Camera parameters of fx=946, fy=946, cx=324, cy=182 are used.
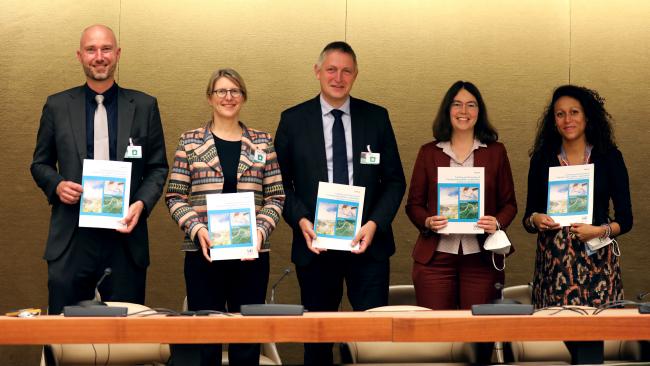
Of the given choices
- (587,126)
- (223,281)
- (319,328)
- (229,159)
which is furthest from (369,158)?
(319,328)

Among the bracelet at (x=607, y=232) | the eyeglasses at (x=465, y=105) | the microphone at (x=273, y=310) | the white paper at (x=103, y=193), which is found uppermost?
the eyeglasses at (x=465, y=105)

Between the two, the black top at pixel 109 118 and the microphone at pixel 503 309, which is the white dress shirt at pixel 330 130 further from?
the microphone at pixel 503 309

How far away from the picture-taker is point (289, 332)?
3.66 metres

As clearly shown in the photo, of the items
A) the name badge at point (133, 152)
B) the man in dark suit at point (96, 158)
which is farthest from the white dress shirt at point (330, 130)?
the name badge at point (133, 152)

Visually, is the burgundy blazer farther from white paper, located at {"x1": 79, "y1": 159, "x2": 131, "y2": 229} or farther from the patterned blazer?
white paper, located at {"x1": 79, "y1": 159, "x2": 131, "y2": 229}

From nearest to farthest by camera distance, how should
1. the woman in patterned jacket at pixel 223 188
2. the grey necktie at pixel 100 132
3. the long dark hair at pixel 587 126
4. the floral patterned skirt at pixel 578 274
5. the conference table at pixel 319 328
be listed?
the conference table at pixel 319 328
the woman in patterned jacket at pixel 223 188
the grey necktie at pixel 100 132
the floral patterned skirt at pixel 578 274
the long dark hair at pixel 587 126

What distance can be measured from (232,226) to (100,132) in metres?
0.97

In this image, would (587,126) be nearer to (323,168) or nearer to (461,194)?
(461,194)

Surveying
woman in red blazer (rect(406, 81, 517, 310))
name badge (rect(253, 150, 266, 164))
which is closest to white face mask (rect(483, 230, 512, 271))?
woman in red blazer (rect(406, 81, 517, 310))

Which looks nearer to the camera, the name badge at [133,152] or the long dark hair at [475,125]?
the name badge at [133,152]

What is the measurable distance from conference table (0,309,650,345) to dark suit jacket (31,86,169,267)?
1299 mm

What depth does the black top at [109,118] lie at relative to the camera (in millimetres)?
5023

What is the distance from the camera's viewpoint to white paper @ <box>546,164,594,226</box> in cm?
515

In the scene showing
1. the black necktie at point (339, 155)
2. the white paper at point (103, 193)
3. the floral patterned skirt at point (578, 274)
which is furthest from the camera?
the black necktie at point (339, 155)
